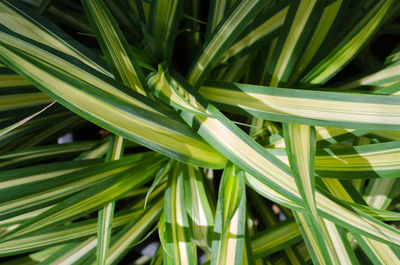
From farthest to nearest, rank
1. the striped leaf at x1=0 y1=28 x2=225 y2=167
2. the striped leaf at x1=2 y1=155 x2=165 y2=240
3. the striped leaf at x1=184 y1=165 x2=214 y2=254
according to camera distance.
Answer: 1. the striped leaf at x1=184 y1=165 x2=214 y2=254
2. the striped leaf at x1=2 y1=155 x2=165 y2=240
3. the striped leaf at x1=0 y1=28 x2=225 y2=167

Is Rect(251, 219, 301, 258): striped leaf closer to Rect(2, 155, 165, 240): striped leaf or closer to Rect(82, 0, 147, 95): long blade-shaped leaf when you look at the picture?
Rect(2, 155, 165, 240): striped leaf

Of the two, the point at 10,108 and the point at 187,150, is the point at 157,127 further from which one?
the point at 10,108

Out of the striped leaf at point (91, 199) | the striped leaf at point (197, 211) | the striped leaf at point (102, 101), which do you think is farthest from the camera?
the striped leaf at point (197, 211)

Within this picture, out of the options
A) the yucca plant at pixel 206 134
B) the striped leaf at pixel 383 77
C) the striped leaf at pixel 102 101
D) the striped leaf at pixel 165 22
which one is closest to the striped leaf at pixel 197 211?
the yucca plant at pixel 206 134

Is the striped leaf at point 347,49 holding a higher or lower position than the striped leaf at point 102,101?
higher

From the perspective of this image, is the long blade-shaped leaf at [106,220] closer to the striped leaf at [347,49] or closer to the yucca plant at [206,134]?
the yucca plant at [206,134]

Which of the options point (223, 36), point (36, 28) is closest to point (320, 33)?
point (223, 36)

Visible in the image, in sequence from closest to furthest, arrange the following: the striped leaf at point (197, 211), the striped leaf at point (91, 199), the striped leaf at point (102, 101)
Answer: the striped leaf at point (102, 101) → the striped leaf at point (91, 199) → the striped leaf at point (197, 211)

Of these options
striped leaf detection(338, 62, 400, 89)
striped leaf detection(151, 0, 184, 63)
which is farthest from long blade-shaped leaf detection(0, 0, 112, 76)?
striped leaf detection(338, 62, 400, 89)

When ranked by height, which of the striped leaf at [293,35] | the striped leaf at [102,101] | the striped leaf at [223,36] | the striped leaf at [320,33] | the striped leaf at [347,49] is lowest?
the striped leaf at [102,101]
